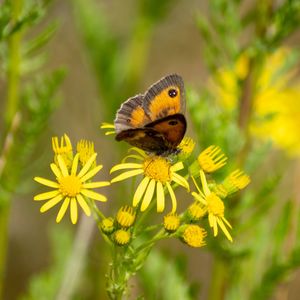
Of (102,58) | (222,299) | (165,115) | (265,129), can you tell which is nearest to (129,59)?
(102,58)

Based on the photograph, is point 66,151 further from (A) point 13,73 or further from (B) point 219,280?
(B) point 219,280

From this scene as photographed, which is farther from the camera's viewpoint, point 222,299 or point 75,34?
point 75,34

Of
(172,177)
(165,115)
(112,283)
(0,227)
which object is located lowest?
(112,283)

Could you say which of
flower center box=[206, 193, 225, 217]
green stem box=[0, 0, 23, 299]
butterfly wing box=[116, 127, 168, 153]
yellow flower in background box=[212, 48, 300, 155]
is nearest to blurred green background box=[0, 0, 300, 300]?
yellow flower in background box=[212, 48, 300, 155]

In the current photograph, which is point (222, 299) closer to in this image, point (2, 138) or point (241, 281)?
point (241, 281)

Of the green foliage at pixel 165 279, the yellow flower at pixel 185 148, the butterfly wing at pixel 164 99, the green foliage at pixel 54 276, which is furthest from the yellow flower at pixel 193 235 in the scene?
the green foliage at pixel 54 276

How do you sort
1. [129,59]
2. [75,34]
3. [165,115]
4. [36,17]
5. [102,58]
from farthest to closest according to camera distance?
[75,34]
[129,59]
[102,58]
[36,17]
[165,115]

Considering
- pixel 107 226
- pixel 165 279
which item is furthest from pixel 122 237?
pixel 165 279
